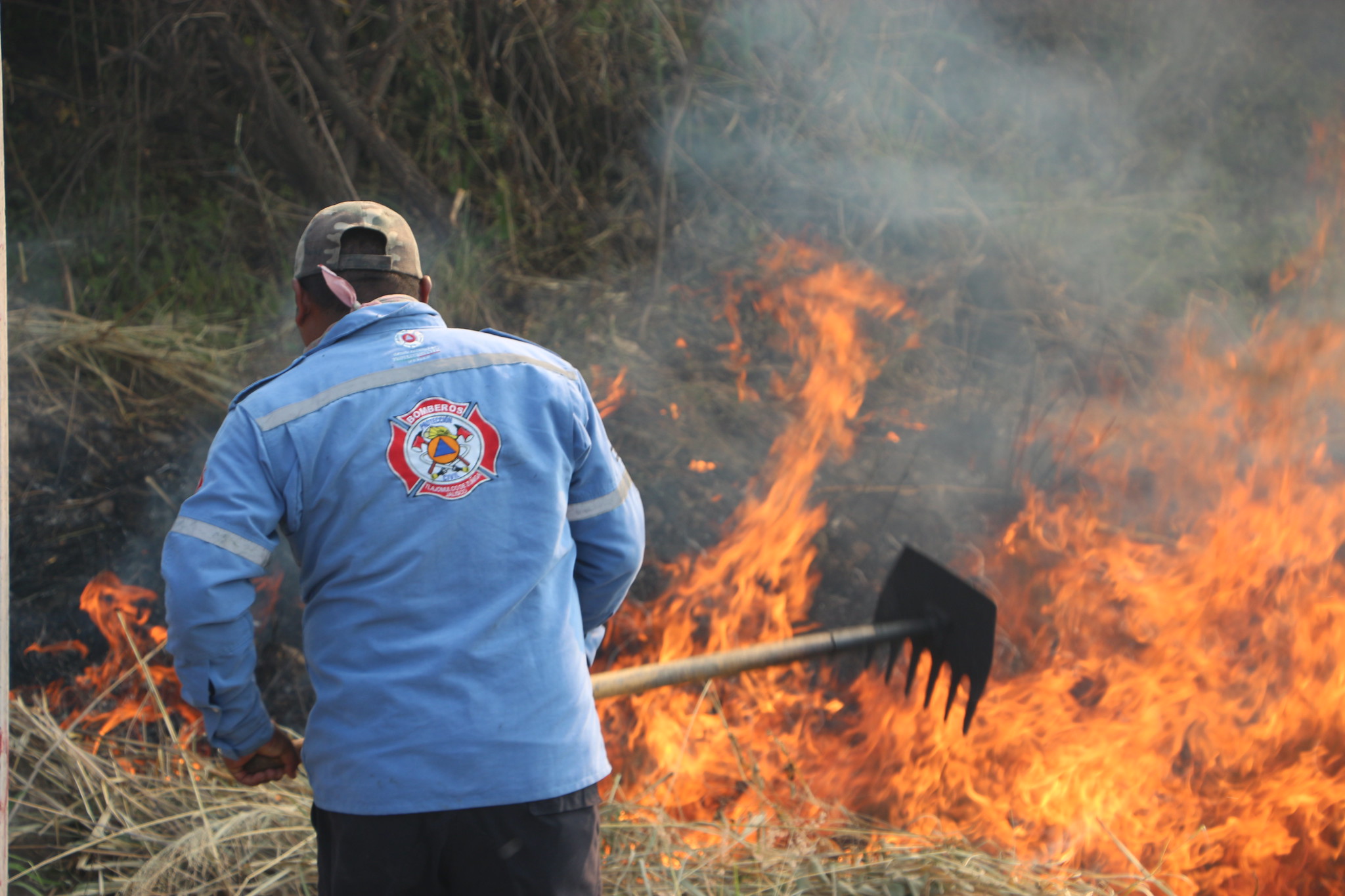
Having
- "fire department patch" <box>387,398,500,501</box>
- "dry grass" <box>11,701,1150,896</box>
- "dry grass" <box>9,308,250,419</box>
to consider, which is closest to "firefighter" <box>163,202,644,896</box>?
"fire department patch" <box>387,398,500,501</box>

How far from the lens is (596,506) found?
2.17 metres

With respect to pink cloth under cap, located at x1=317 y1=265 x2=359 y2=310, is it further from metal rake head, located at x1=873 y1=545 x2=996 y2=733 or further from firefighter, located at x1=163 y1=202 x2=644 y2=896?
metal rake head, located at x1=873 y1=545 x2=996 y2=733

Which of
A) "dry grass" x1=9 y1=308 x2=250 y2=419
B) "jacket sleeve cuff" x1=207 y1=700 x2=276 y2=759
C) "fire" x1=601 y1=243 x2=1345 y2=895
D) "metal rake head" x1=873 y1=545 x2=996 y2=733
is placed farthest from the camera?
"dry grass" x1=9 y1=308 x2=250 y2=419

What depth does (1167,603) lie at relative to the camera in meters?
4.23

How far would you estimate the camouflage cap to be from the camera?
6.87ft

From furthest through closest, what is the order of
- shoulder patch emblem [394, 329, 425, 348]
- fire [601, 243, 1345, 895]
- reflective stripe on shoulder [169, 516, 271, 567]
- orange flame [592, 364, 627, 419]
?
orange flame [592, 364, 627, 419] < fire [601, 243, 1345, 895] < shoulder patch emblem [394, 329, 425, 348] < reflective stripe on shoulder [169, 516, 271, 567]

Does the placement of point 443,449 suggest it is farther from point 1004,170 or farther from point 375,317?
point 1004,170

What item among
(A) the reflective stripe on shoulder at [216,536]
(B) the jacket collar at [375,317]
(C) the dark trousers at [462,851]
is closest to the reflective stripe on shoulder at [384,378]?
(B) the jacket collar at [375,317]

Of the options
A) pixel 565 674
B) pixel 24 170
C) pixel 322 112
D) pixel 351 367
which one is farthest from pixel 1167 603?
pixel 24 170

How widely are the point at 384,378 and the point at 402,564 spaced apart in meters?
0.37

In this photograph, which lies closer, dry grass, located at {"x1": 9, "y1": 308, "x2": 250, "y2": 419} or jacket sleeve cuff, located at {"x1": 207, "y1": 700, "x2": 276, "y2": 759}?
jacket sleeve cuff, located at {"x1": 207, "y1": 700, "x2": 276, "y2": 759}

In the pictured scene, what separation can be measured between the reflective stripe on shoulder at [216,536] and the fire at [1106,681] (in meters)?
1.99

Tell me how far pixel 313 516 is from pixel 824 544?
3.26m

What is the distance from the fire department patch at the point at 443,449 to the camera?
6.09 feet
